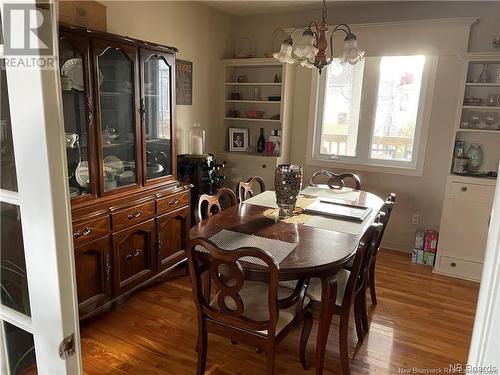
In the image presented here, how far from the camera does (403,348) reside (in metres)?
2.29

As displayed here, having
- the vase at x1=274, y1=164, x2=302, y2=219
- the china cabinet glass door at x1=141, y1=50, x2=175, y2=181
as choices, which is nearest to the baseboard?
the vase at x1=274, y1=164, x2=302, y2=219

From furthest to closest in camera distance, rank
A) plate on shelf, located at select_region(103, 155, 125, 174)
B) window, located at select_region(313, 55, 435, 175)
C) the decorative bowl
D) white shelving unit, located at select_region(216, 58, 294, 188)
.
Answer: the decorative bowl < white shelving unit, located at select_region(216, 58, 294, 188) < window, located at select_region(313, 55, 435, 175) < plate on shelf, located at select_region(103, 155, 125, 174)

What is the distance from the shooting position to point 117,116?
257cm

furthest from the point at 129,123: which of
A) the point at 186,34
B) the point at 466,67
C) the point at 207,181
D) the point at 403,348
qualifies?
the point at 466,67

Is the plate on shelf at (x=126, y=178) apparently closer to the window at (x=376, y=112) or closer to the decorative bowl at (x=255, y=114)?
the decorative bowl at (x=255, y=114)

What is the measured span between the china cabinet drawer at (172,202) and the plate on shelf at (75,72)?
3.33ft

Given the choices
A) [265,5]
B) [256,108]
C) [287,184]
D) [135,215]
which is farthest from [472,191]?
[135,215]

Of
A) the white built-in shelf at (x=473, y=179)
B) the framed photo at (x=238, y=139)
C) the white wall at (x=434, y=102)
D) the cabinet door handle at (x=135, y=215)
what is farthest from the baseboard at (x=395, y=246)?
the cabinet door handle at (x=135, y=215)

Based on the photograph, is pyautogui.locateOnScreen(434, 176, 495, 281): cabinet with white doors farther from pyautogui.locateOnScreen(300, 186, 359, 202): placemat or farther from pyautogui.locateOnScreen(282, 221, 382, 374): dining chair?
pyautogui.locateOnScreen(282, 221, 382, 374): dining chair

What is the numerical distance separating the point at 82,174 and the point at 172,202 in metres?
0.80

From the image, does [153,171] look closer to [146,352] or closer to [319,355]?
[146,352]

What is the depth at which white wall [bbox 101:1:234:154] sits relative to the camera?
3.02 metres

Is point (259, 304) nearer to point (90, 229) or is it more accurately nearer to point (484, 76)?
point (90, 229)

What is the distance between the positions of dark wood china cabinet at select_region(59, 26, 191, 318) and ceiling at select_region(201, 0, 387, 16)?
4.40 ft
